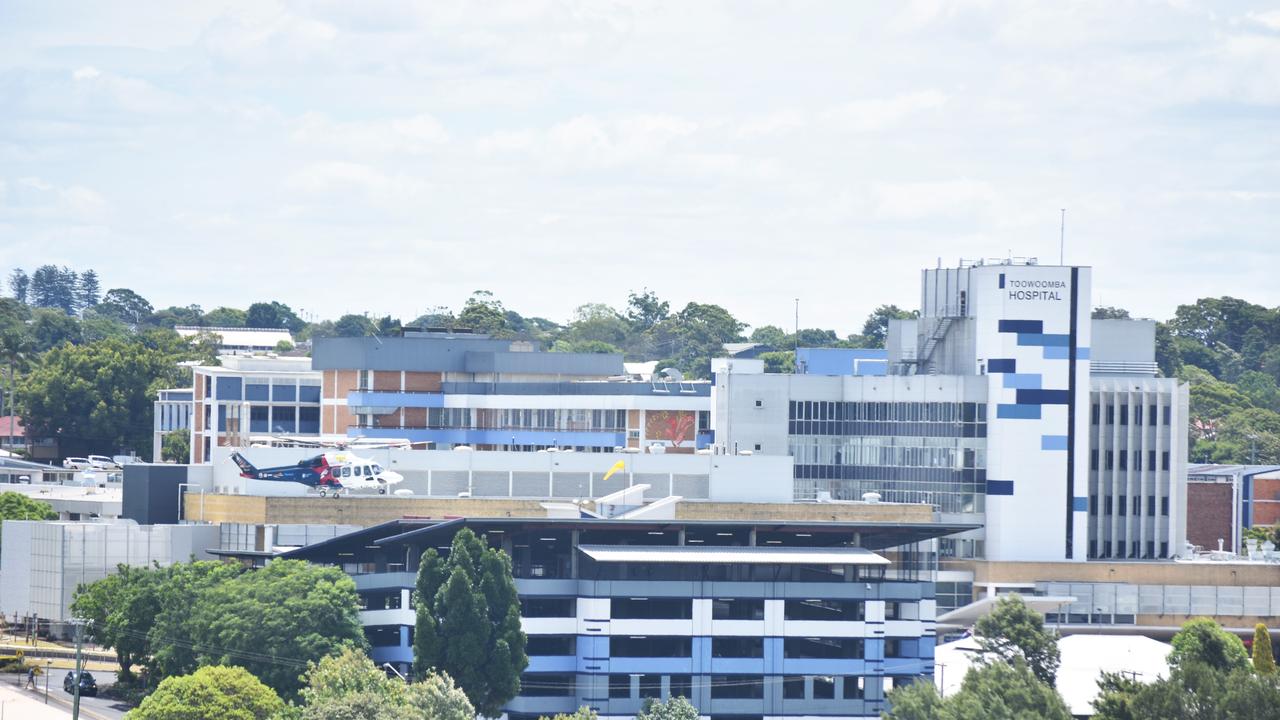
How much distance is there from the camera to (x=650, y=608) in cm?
13412

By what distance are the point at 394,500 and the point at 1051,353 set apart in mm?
62519

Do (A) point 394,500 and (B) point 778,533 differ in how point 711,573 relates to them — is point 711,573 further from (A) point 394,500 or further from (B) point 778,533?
(A) point 394,500

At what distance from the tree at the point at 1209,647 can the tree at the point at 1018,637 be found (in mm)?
7541

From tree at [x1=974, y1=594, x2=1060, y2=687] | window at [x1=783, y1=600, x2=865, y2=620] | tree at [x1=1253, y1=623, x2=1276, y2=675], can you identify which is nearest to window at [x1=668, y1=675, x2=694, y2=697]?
window at [x1=783, y1=600, x2=865, y2=620]

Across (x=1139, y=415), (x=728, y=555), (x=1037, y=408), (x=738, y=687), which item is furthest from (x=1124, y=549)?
(x=728, y=555)

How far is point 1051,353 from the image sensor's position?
184 meters

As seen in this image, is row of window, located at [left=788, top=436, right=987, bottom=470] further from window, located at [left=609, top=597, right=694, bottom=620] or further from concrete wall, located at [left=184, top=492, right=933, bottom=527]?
window, located at [left=609, top=597, right=694, bottom=620]

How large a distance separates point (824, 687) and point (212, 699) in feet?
125

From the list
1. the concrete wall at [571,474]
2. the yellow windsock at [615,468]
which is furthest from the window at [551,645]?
the yellow windsock at [615,468]

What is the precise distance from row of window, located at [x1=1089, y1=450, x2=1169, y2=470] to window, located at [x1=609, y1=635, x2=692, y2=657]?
2501 inches

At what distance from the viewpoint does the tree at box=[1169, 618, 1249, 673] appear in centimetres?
13412

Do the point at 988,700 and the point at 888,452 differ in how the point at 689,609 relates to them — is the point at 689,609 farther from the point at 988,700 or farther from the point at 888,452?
the point at 888,452

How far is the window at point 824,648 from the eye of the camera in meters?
136

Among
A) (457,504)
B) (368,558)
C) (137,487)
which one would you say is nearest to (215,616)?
(368,558)
